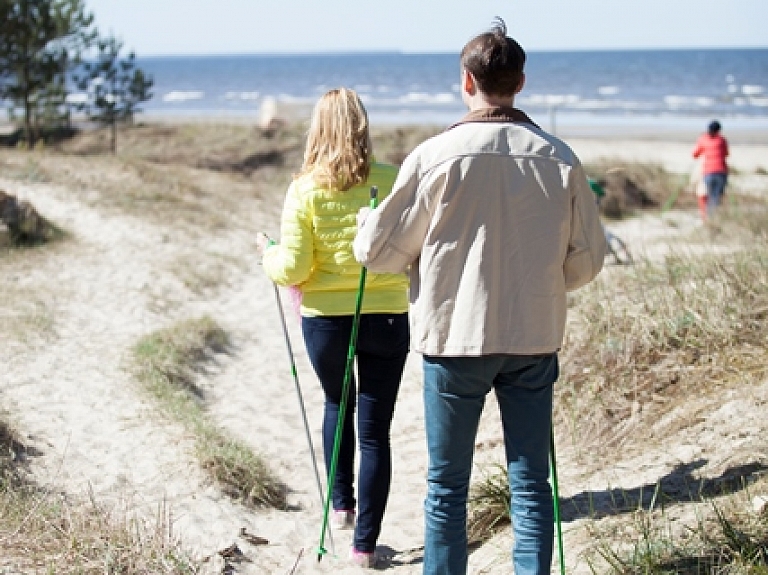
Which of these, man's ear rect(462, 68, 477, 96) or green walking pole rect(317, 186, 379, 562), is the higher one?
man's ear rect(462, 68, 477, 96)

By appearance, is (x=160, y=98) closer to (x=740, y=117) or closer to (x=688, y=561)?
(x=740, y=117)

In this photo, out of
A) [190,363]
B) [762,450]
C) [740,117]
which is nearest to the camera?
[762,450]

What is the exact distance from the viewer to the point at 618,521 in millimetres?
4113

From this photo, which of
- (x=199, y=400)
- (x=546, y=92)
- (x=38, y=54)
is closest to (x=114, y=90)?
(x=38, y=54)

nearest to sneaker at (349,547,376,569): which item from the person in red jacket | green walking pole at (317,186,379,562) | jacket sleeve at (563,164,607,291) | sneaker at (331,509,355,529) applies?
green walking pole at (317,186,379,562)

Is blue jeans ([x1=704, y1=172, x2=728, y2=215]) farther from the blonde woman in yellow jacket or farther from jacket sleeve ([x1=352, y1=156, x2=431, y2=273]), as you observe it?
jacket sleeve ([x1=352, y1=156, x2=431, y2=273])

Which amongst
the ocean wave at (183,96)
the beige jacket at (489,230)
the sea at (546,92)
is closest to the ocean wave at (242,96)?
the sea at (546,92)

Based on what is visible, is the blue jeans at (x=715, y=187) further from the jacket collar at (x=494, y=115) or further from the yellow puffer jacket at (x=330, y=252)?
the jacket collar at (x=494, y=115)

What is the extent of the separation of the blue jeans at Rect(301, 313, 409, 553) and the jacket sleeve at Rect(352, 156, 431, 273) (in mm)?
817

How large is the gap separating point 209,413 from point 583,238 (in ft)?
13.1

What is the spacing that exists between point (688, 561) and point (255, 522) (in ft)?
7.21

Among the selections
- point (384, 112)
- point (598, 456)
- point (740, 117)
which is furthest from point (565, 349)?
point (384, 112)

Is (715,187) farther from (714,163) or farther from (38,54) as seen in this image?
(38,54)

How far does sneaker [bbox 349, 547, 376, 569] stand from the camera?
4367mm
